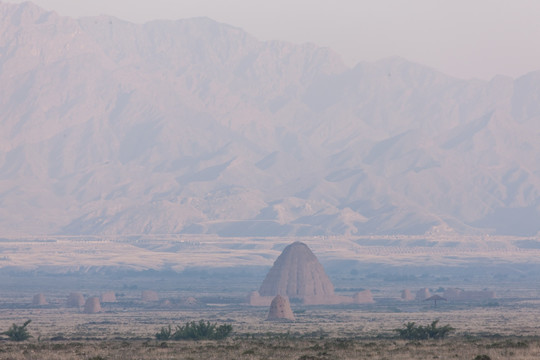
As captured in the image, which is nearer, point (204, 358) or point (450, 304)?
point (204, 358)

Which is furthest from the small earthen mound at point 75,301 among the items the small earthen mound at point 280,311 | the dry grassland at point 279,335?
the small earthen mound at point 280,311

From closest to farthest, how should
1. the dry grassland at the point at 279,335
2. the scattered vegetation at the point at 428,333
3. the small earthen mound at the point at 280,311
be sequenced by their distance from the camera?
1. the dry grassland at the point at 279,335
2. the scattered vegetation at the point at 428,333
3. the small earthen mound at the point at 280,311

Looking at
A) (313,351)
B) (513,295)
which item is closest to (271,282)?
(513,295)

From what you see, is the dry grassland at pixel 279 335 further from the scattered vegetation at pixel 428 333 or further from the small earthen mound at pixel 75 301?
the small earthen mound at pixel 75 301

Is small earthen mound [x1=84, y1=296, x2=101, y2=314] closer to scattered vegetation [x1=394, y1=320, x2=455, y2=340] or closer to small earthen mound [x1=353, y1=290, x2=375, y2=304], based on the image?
small earthen mound [x1=353, y1=290, x2=375, y2=304]

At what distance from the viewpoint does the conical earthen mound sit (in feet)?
518

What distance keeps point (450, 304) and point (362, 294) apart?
1244 cm

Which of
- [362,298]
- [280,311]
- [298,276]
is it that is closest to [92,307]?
[298,276]

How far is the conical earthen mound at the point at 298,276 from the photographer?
15800cm

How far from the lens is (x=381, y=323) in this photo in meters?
113

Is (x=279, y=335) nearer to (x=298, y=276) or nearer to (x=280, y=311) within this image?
(x=280, y=311)

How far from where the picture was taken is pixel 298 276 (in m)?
160

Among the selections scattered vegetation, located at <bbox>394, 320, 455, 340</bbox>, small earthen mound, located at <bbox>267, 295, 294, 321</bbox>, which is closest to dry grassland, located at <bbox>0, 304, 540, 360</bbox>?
scattered vegetation, located at <bbox>394, 320, 455, 340</bbox>

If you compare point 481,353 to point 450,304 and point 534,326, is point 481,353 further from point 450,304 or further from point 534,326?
point 450,304
